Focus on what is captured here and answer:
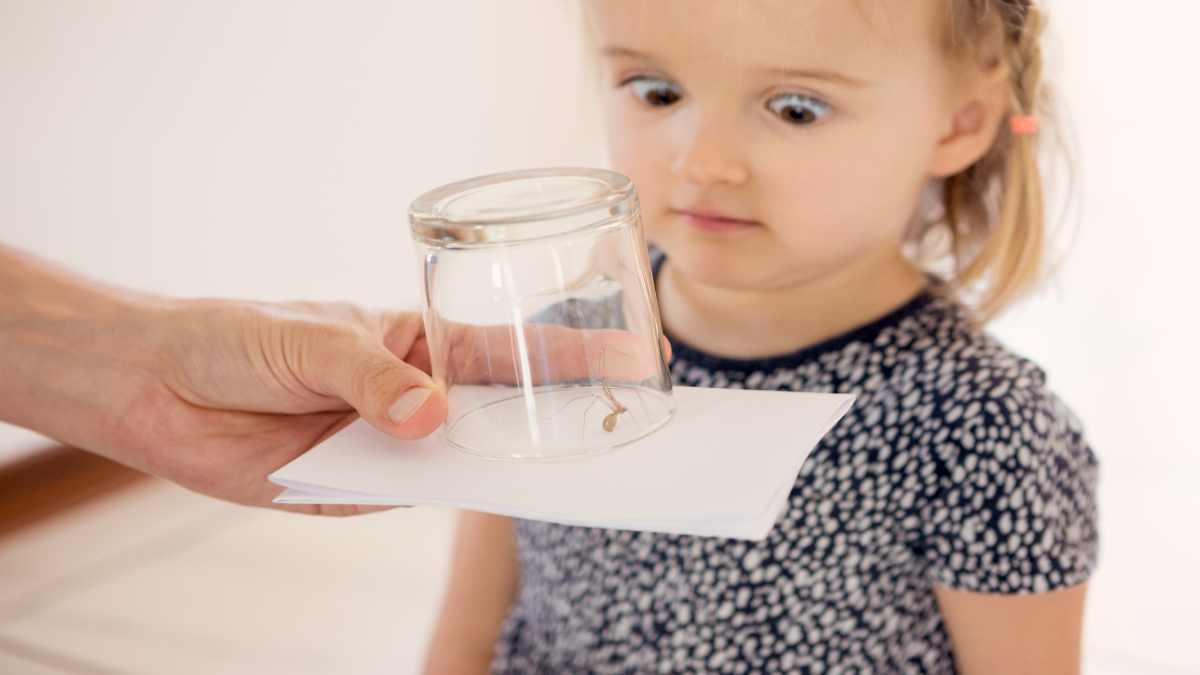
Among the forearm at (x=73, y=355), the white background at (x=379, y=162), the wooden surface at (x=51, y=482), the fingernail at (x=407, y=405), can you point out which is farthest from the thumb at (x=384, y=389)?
the wooden surface at (x=51, y=482)

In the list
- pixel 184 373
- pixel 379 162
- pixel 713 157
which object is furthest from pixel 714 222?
pixel 379 162

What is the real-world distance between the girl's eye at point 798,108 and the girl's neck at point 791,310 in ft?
0.58

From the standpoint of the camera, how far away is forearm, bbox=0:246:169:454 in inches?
28.2

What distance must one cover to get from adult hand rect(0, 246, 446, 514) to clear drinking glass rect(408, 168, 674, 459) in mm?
72

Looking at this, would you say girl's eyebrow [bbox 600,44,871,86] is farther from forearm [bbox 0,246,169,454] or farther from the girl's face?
forearm [bbox 0,246,169,454]

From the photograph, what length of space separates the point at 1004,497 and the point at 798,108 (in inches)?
13.1

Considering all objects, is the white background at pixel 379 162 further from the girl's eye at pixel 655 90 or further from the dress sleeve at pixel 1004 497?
the dress sleeve at pixel 1004 497

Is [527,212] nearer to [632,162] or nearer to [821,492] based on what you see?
[632,162]

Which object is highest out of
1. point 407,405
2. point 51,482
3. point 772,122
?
point 772,122

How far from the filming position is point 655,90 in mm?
788

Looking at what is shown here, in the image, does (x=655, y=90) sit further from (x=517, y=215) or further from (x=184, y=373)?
→ (x=184, y=373)

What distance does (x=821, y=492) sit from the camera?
80 centimetres

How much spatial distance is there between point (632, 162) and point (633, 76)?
7 centimetres

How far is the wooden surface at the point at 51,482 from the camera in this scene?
1.69 meters
